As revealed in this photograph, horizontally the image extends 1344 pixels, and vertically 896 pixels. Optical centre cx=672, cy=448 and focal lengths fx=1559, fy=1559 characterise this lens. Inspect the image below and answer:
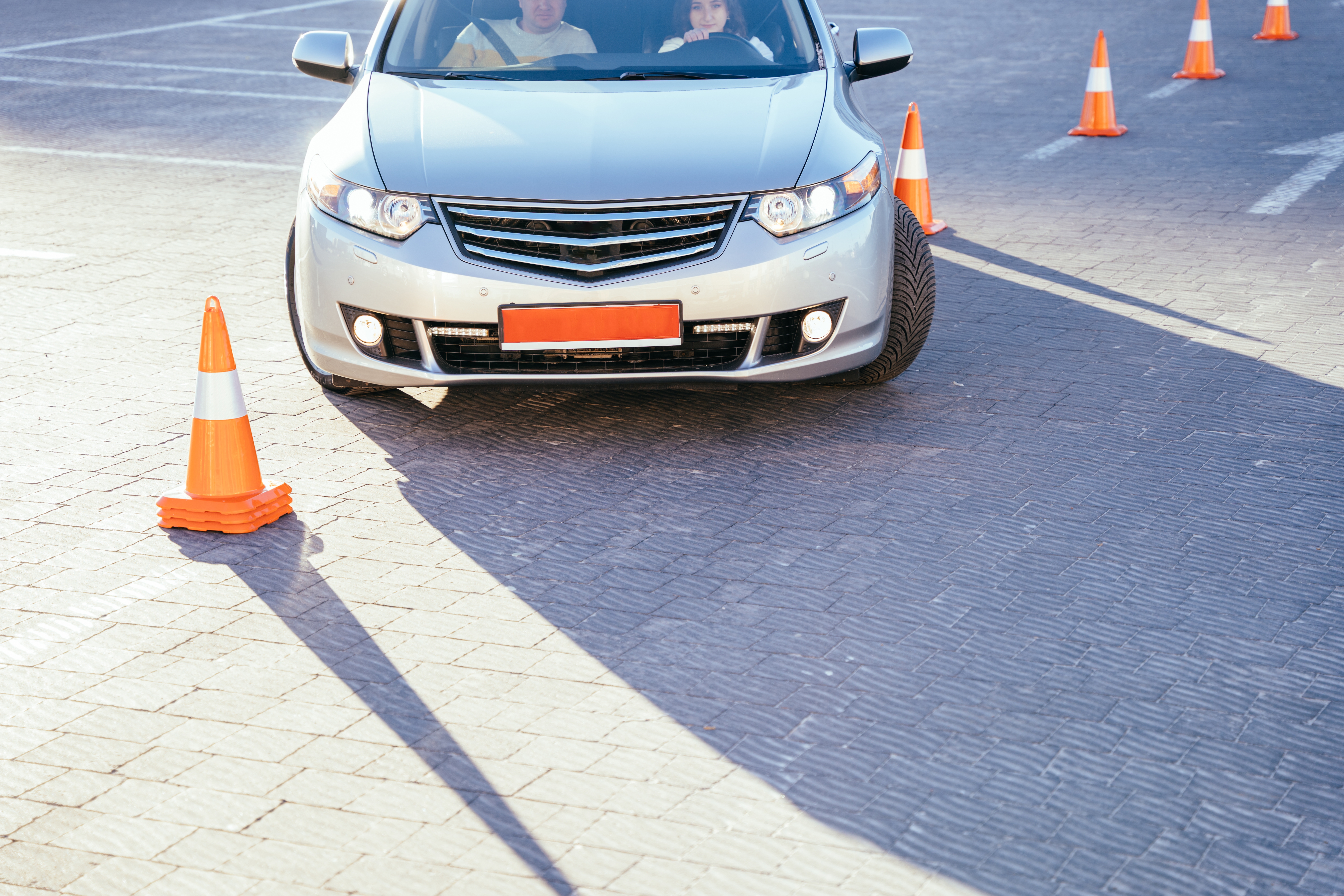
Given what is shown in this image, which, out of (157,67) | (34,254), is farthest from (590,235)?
(157,67)

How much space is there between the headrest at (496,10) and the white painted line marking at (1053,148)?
18.0ft

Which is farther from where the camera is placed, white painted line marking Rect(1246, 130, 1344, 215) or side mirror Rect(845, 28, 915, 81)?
white painted line marking Rect(1246, 130, 1344, 215)

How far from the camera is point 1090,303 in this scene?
723 centimetres

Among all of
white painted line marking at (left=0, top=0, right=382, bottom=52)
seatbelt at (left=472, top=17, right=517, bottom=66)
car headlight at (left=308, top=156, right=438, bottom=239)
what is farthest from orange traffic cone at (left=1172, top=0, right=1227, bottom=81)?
white painted line marking at (left=0, top=0, right=382, bottom=52)

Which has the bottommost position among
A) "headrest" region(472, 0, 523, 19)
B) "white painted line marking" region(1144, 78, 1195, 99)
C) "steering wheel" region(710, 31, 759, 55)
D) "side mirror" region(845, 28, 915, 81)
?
"white painted line marking" region(1144, 78, 1195, 99)

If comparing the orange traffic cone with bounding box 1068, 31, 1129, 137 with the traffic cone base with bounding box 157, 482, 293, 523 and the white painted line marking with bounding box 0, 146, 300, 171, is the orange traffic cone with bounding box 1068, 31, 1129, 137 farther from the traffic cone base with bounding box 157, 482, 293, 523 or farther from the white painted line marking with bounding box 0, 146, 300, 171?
the traffic cone base with bounding box 157, 482, 293, 523

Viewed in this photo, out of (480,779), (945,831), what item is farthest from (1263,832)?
(480,779)

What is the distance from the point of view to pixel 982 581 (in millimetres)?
4352

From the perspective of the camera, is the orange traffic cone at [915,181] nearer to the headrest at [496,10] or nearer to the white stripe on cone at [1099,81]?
the headrest at [496,10]

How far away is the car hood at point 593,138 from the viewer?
516 centimetres

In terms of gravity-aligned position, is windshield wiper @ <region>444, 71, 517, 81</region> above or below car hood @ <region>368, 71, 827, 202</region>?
above

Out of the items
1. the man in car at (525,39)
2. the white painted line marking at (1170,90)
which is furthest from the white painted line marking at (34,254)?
the white painted line marking at (1170,90)

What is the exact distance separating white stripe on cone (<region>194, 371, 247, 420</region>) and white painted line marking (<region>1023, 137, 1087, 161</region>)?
7309mm

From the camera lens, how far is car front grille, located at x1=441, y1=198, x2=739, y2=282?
5.11 meters
